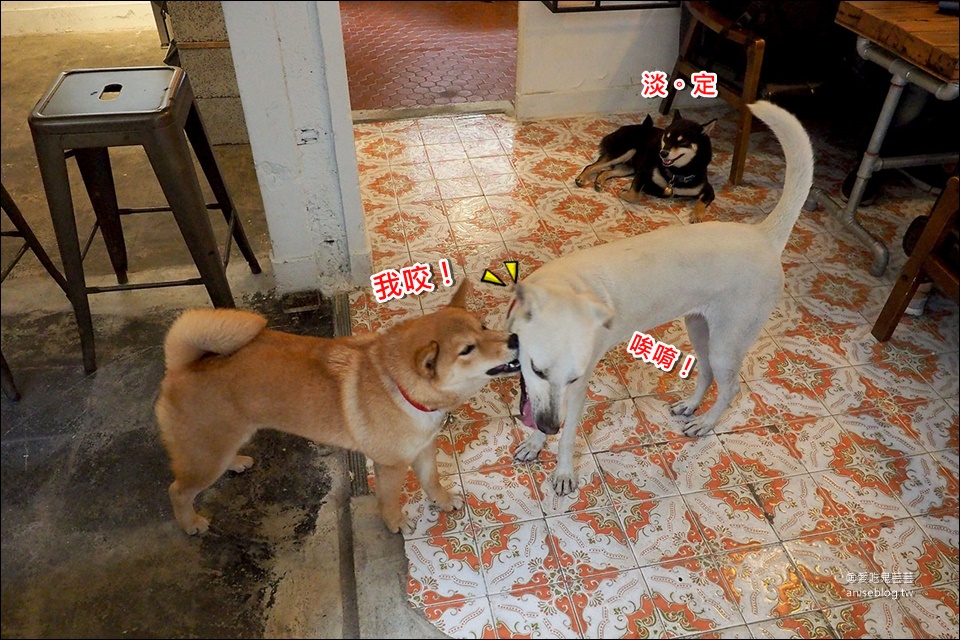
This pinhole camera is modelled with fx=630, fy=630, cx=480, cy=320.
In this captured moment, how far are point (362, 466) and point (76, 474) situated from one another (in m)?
0.81

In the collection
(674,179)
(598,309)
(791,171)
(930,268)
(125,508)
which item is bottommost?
(125,508)

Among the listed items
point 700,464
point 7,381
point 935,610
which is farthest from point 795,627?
point 7,381

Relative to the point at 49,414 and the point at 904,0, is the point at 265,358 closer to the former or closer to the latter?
the point at 49,414

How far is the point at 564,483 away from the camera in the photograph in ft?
6.52

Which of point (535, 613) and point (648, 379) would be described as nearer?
point (535, 613)

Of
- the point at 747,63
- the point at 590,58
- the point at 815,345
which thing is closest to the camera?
the point at 815,345

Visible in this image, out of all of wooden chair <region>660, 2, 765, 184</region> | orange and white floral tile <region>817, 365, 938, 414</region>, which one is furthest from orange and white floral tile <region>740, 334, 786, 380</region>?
wooden chair <region>660, 2, 765, 184</region>

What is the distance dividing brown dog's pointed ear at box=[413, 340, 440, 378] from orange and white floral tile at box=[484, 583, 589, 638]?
69 cm

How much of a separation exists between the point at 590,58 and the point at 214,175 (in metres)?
2.46

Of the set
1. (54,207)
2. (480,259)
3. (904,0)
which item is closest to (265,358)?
(54,207)

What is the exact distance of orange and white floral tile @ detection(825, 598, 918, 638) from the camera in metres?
1.65

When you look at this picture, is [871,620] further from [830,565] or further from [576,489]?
[576,489]

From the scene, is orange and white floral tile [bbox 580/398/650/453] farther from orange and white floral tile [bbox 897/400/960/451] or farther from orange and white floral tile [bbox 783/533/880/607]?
orange and white floral tile [bbox 897/400/960/451]

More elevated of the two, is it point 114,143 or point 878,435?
point 114,143
